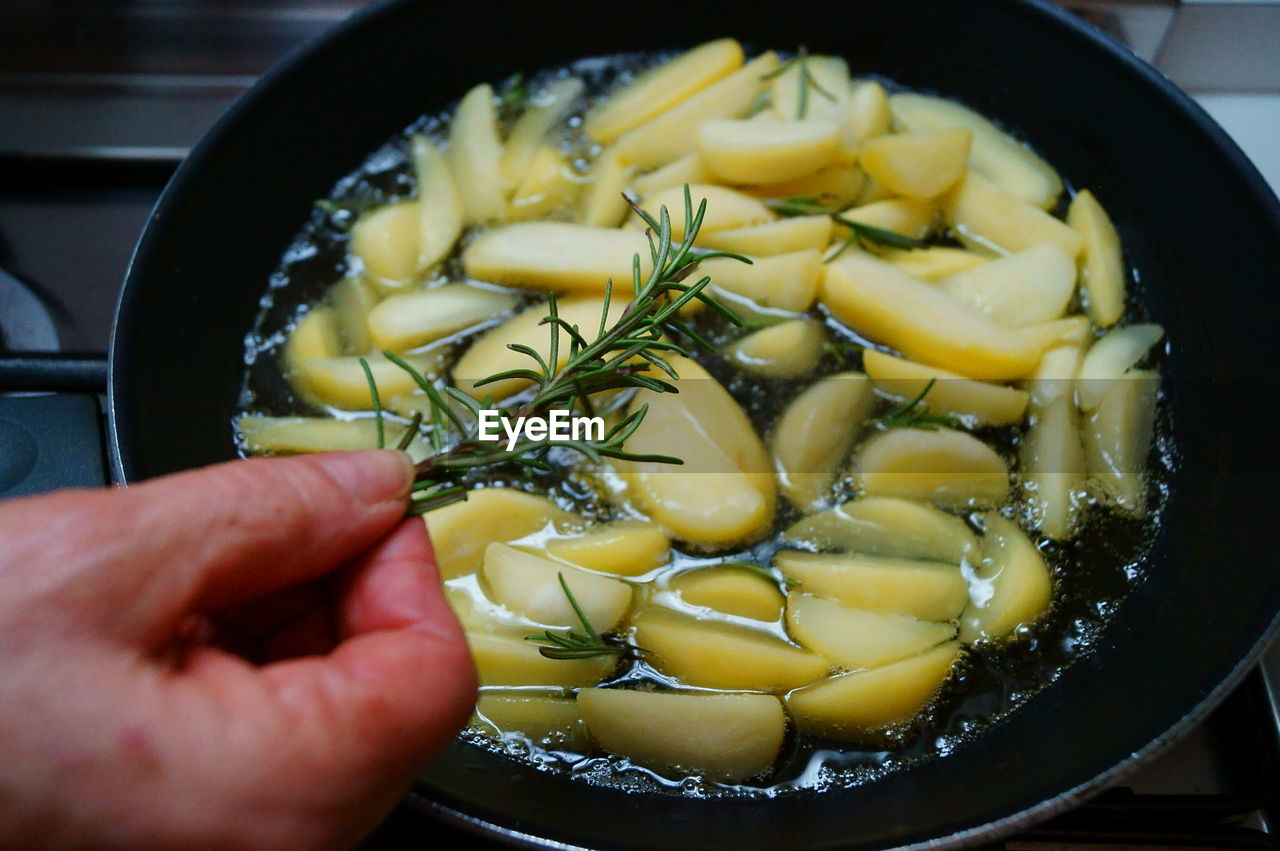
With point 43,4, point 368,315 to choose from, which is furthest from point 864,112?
point 43,4

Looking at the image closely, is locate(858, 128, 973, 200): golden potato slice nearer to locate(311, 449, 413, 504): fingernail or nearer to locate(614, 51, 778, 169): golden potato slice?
locate(614, 51, 778, 169): golden potato slice

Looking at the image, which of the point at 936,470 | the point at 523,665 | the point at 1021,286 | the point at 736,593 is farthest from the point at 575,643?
the point at 1021,286

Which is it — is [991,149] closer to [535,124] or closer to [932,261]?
[932,261]

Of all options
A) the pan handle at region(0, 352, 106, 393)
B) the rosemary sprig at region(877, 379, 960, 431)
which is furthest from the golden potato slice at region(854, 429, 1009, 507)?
the pan handle at region(0, 352, 106, 393)

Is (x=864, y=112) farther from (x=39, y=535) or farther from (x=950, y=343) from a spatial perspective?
(x=39, y=535)

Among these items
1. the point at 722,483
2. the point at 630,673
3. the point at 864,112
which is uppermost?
the point at 864,112

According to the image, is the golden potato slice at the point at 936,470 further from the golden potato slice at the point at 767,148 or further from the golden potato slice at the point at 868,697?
the golden potato slice at the point at 767,148
